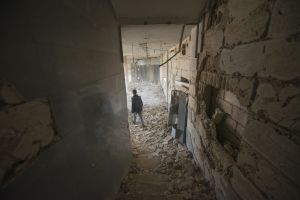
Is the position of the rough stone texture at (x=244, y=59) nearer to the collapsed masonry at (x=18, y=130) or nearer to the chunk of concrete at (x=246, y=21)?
the chunk of concrete at (x=246, y=21)

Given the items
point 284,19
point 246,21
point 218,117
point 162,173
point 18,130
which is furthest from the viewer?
point 162,173

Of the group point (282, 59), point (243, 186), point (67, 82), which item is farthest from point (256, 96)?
point (67, 82)

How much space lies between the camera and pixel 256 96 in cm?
117

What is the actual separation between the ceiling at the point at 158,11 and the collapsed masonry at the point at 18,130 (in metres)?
1.78

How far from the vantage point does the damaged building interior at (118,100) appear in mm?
767

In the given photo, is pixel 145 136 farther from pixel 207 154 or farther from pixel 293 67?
pixel 293 67

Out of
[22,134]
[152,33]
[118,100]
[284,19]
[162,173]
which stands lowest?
[162,173]

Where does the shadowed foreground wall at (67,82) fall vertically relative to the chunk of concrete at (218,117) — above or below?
above

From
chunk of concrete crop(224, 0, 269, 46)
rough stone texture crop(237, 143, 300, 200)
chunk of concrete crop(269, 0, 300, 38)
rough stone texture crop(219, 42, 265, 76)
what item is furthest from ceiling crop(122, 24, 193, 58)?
rough stone texture crop(237, 143, 300, 200)

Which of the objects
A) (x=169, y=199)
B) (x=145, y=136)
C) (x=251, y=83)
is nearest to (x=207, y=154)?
(x=169, y=199)

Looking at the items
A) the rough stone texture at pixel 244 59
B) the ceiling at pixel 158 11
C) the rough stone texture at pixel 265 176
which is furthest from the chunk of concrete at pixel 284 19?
the ceiling at pixel 158 11

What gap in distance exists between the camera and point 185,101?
3.71m

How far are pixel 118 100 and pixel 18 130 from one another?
1.68m

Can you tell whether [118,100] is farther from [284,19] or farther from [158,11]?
[284,19]
